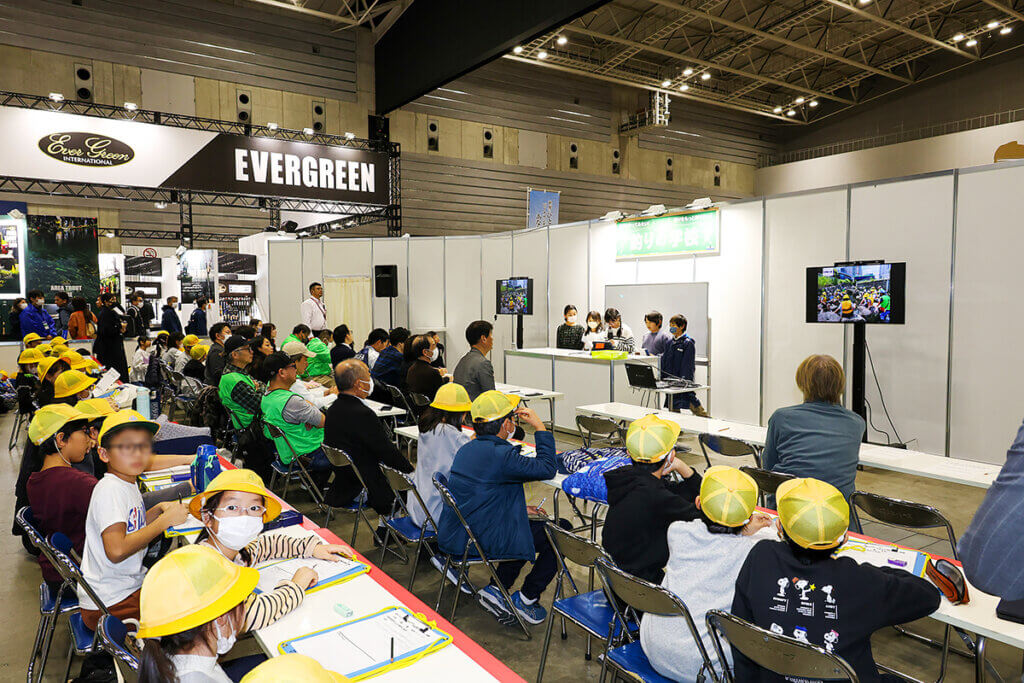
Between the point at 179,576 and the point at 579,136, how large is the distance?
17.8 metres

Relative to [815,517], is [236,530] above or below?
below

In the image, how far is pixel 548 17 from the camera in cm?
760

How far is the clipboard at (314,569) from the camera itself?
198 centimetres

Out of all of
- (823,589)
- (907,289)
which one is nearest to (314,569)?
(823,589)

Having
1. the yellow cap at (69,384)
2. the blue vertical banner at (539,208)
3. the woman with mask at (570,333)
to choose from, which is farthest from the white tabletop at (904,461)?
the blue vertical banner at (539,208)

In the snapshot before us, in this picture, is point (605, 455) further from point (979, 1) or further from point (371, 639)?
point (979, 1)

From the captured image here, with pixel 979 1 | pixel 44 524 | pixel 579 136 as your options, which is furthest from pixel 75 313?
pixel 979 1

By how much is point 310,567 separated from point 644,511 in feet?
3.83

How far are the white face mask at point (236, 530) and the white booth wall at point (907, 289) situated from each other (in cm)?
638

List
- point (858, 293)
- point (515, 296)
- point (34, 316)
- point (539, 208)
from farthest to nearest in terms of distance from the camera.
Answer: point (539, 208) < point (515, 296) < point (34, 316) < point (858, 293)

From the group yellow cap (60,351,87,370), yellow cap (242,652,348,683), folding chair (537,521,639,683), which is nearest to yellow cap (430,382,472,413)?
folding chair (537,521,639,683)

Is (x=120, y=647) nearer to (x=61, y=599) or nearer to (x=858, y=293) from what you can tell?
(x=61, y=599)

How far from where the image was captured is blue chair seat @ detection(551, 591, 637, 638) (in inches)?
90.4

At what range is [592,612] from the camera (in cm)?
239
